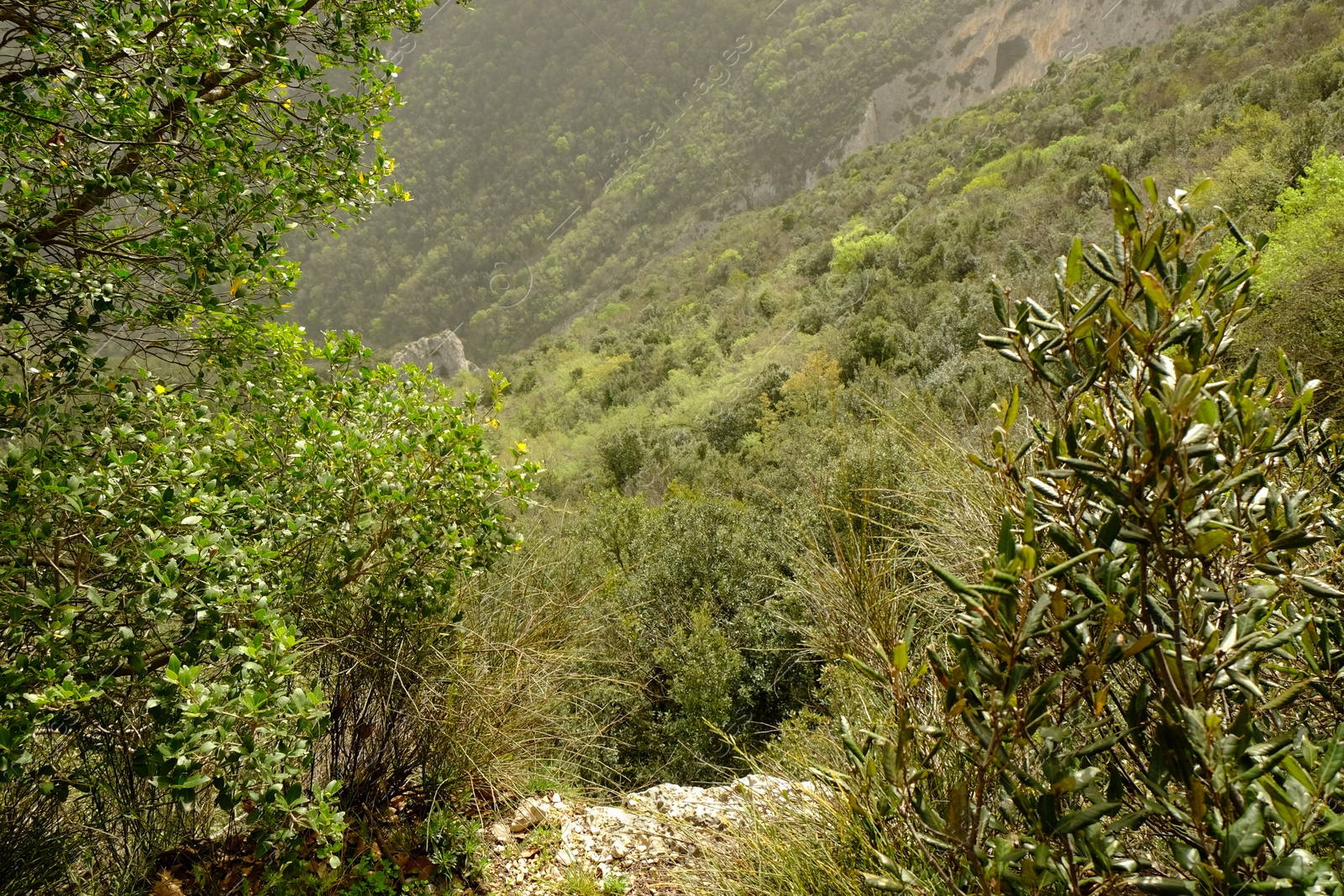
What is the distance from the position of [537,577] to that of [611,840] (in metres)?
1.71

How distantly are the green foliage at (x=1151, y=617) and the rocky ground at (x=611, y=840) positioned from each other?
148 cm

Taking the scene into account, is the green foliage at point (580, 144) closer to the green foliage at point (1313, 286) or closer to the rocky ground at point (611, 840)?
the green foliage at point (1313, 286)

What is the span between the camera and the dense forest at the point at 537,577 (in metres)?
0.80

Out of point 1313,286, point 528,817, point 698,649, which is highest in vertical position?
point 528,817

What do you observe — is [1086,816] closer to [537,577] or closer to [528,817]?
[528,817]

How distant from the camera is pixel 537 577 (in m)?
4.05

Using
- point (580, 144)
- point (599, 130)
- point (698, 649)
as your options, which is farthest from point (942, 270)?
point (599, 130)

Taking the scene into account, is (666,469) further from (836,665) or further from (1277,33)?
(1277,33)

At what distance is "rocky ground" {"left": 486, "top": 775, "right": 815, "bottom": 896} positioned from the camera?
7.81 feet

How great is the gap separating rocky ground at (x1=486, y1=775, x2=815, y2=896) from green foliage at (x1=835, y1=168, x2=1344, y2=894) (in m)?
1.48

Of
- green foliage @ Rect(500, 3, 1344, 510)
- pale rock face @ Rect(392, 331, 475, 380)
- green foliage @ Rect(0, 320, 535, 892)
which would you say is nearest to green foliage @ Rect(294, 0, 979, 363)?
pale rock face @ Rect(392, 331, 475, 380)

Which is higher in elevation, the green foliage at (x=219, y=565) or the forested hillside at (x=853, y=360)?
the green foliage at (x=219, y=565)

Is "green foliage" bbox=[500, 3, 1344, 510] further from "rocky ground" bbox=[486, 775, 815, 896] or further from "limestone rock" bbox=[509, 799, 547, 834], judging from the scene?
"limestone rock" bbox=[509, 799, 547, 834]

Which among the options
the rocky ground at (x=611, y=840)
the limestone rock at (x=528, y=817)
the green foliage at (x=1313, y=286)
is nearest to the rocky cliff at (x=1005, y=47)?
the green foliage at (x=1313, y=286)
